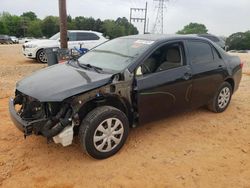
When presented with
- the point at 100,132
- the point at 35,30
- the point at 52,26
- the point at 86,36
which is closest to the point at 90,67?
the point at 100,132

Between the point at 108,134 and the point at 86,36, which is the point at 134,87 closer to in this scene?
the point at 108,134

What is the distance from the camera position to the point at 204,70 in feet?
15.7

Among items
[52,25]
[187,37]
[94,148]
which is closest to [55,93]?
[94,148]

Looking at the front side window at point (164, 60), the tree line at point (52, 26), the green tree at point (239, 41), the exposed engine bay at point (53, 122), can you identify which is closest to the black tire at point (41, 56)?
the front side window at point (164, 60)

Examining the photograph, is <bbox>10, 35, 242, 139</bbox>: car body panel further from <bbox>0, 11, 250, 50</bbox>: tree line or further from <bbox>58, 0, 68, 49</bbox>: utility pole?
<bbox>0, 11, 250, 50</bbox>: tree line

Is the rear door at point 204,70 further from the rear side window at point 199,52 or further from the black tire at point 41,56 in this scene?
the black tire at point 41,56

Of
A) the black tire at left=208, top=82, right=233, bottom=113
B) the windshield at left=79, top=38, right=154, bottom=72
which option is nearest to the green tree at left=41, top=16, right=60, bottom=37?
the windshield at left=79, top=38, right=154, bottom=72

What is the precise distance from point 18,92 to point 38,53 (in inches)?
353

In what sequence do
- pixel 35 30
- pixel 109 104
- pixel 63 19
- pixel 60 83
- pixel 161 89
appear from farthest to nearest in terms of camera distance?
pixel 35 30 < pixel 63 19 < pixel 161 89 < pixel 109 104 < pixel 60 83

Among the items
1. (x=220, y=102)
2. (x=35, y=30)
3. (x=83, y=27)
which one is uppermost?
(x=220, y=102)

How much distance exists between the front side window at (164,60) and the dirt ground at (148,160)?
3.59 ft

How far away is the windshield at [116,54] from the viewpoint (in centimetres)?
403

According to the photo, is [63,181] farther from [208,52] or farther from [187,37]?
[208,52]

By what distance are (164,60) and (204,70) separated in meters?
0.88
